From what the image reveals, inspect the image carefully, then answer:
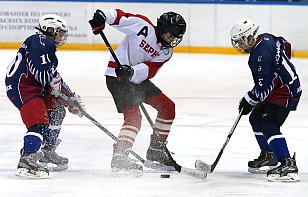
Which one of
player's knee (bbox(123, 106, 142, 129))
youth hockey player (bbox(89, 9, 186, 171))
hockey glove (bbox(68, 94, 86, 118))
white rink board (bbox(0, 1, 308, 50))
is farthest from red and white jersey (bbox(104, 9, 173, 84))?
white rink board (bbox(0, 1, 308, 50))

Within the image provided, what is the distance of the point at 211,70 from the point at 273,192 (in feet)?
17.5

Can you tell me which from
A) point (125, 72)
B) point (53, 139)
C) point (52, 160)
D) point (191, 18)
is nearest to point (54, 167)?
point (52, 160)

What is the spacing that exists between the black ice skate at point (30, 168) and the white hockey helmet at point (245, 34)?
119 cm

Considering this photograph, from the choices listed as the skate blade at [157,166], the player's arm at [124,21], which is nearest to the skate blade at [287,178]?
the skate blade at [157,166]

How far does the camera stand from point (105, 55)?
10.8 meters

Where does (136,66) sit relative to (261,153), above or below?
above

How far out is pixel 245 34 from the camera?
464 centimetres

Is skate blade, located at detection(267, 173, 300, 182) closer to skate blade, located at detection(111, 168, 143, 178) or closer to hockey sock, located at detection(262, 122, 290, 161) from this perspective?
hockey sock, located at detection(262, 122, 290, 161)

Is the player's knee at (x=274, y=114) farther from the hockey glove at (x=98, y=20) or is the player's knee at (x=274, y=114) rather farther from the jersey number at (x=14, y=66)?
the jersey number at (x=14, y=66)

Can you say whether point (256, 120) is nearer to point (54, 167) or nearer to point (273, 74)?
point (273, 74)

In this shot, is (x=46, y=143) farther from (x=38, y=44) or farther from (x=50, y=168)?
(x=38, y=44)

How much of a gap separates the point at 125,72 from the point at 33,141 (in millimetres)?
593

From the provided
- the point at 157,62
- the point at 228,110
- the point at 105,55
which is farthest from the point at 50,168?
the point at 105,55

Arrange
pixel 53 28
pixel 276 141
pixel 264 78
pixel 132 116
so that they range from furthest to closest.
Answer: pixel 132 116
pixel 53 28
pixel 276 141
pixel 264 78
